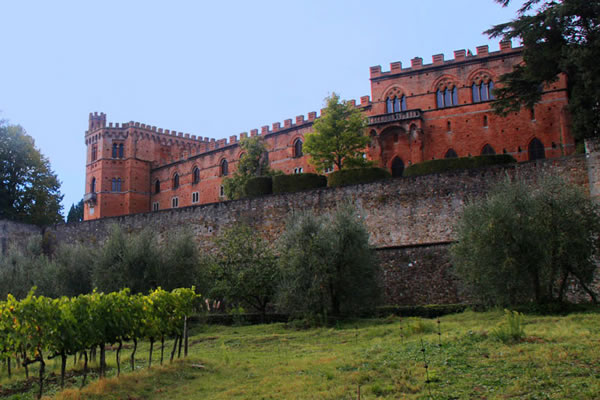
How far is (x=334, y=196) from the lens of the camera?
2848 cm

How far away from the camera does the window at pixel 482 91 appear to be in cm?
4091

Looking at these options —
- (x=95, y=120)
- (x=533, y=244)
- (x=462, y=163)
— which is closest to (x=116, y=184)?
(x=95, y=120)

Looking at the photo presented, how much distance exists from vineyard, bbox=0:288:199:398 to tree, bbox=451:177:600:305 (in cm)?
1025

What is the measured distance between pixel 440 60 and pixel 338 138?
982 centimetres

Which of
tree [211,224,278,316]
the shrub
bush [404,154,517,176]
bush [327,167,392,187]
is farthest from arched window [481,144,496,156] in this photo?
the shrub

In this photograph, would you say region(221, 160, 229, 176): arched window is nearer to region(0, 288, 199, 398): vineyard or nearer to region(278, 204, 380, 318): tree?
region(278, 204, 380, 318): tree

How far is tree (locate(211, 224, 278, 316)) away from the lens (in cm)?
2509

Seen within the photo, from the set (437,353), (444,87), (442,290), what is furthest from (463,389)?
(444,87)

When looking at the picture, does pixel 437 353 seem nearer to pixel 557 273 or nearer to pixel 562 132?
pixel 557 273

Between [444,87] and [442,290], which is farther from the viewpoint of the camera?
[444,87]

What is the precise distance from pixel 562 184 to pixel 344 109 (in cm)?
2215

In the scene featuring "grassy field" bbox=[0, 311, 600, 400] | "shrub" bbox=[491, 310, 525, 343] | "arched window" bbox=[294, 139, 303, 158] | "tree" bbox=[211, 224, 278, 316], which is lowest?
"grassy field" bbox=[0, 311, 600, 400]

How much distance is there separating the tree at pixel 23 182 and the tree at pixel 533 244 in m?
32.5

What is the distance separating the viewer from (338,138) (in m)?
39.7
